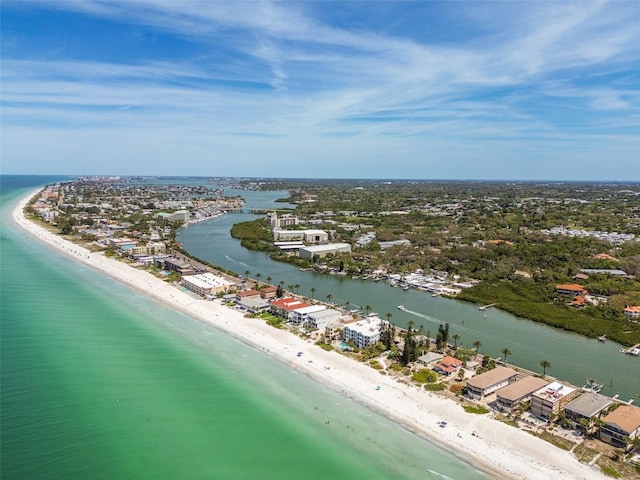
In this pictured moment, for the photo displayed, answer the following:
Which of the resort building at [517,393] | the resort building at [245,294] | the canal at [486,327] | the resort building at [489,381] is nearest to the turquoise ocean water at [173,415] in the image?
the resort building at [517,393]

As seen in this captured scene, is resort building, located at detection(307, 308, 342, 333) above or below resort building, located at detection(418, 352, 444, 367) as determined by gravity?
above

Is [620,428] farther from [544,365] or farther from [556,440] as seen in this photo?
[544,365]

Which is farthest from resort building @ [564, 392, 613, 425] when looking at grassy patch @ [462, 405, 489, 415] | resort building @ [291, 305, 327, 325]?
resort building @ [291, 305, 327, 325]

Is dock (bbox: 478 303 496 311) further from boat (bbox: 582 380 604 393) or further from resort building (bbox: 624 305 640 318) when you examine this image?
boat (bbox: 582 380 604 393)

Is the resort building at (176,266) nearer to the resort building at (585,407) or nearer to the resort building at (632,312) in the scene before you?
the resort building at (585,407)

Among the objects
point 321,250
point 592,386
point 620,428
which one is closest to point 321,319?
point 592,386
